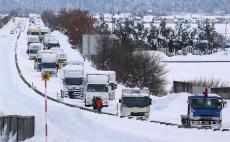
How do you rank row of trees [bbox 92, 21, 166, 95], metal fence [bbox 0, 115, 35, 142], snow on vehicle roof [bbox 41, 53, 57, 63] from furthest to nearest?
row of trees [bbox 92, 21, 166, 95] → snow on vehicle roof [bbox 41, 53, 57, 63] → metal fence [bbox 0, 115, 35, 142]

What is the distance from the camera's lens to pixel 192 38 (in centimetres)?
14950

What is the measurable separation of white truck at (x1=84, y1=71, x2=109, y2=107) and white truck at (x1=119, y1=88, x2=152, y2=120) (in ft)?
22.7

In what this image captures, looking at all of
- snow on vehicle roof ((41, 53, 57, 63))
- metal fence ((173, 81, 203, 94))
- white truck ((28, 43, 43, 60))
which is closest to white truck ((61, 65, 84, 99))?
metal fence ((173, 81, 203, 94))

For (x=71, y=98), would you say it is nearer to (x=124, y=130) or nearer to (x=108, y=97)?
(x=108, y=97)

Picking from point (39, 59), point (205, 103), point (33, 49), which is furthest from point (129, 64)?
point (205, 103)

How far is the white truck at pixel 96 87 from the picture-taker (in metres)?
42.0

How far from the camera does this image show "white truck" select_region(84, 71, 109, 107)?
42000 millimetres

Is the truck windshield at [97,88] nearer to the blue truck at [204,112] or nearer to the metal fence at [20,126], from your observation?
the blue truck at [204,112]

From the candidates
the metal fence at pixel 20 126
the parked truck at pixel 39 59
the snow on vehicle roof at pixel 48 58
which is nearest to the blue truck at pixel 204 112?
the metal fence at pixel 20 126

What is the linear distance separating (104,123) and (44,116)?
7.95 feet

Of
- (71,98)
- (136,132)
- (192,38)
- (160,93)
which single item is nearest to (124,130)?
(136,132)

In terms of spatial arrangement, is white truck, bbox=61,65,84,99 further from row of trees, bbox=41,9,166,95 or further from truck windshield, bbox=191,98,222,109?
row of trees, bbox=41,9,166,95

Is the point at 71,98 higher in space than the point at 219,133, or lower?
lower

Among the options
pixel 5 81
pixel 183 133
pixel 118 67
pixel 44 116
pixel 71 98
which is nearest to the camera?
pixel 183 133
